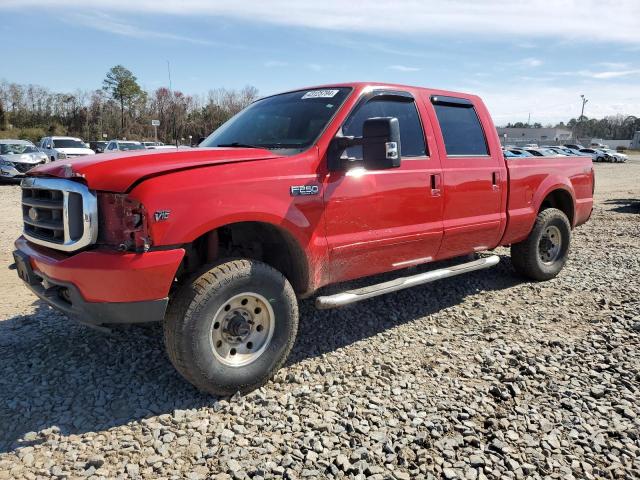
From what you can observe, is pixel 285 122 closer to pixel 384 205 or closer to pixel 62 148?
pixel 384 205

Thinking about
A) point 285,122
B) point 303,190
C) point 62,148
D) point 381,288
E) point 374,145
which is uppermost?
point 62,148

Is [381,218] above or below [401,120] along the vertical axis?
below

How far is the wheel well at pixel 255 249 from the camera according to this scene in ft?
10.9

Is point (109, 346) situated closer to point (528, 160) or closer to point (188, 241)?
point (188, 241)

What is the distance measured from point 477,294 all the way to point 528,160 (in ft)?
5.23

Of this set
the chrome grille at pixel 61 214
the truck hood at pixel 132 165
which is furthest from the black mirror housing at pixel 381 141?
the chrome grille at pixel 61 214

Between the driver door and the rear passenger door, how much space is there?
190 millimetres

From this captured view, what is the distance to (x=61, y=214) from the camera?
303 cm

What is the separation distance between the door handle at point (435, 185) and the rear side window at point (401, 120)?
0.21 m

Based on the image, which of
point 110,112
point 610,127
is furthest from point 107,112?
point 610,127

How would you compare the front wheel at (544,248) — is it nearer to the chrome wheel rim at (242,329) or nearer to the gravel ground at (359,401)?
the gravel ground at (359,401)

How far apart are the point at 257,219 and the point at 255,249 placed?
62cm

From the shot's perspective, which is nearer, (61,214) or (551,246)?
(61,214)

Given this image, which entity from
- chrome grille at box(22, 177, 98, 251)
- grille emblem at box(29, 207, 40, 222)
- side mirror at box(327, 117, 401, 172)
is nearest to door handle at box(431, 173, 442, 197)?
side mirror at box(327, 117, 401, 172)
